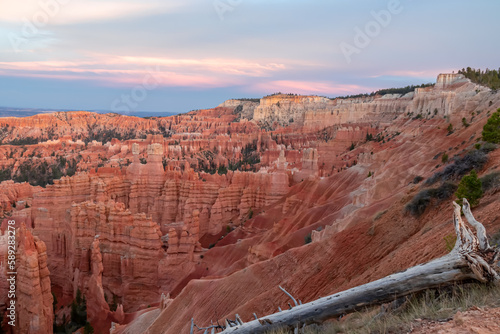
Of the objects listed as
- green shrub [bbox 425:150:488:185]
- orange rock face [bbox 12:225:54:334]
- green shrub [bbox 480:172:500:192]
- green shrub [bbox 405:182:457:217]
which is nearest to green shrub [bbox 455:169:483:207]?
green shrub [bbox 480:172:500:192]

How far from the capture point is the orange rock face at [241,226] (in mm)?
13438

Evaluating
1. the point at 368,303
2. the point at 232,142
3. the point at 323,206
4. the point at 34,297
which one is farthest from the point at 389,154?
the point at 232,142

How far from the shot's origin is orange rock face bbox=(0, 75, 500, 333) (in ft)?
44.1

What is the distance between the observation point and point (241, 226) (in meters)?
35.5

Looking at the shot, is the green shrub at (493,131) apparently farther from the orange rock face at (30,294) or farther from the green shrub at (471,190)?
the orange rock face at (30,294)

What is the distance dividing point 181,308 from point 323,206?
15.8 metres

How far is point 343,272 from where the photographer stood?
41.0 ft

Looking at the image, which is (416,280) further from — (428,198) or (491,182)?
(428,198)

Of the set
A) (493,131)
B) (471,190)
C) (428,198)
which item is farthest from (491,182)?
(493,131)

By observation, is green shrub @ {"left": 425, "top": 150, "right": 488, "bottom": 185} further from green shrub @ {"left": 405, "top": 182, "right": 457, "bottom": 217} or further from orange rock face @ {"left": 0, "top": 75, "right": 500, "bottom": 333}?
green shrub @ {"left": 405, "top": 182, "right": 457, "bottom": 217}

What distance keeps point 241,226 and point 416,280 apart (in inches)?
1202

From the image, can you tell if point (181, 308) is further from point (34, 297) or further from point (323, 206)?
point (323, 206)

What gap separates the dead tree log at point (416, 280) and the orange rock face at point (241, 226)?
2617 mm

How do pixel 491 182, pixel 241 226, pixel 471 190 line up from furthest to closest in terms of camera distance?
pixel 241 226, pixel 491 182, pixel 471 190
